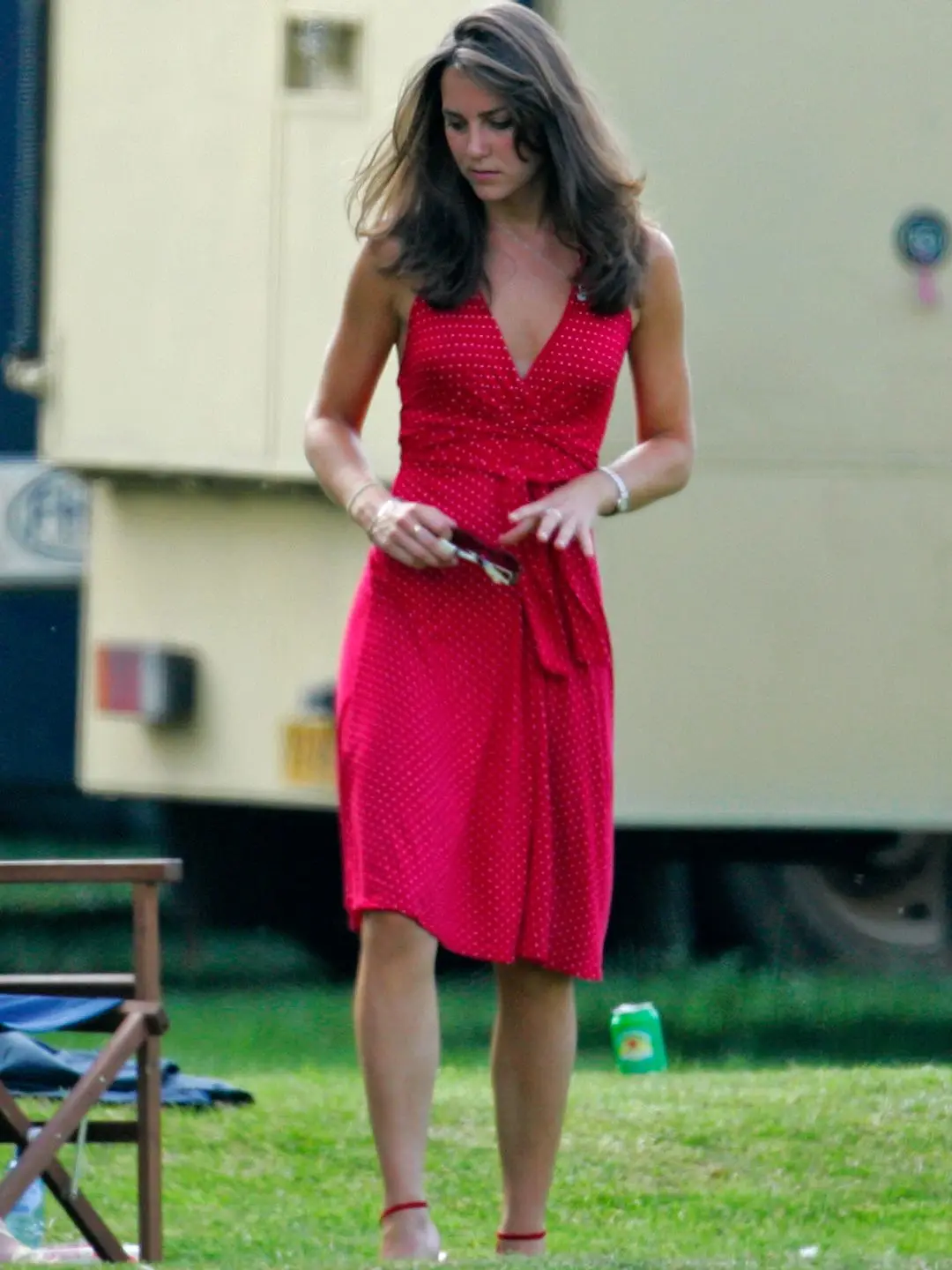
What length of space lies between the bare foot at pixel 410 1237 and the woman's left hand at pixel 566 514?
866mm

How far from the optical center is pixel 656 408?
408 centimetres

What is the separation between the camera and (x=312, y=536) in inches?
275

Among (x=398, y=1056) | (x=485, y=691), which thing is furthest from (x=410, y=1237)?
(x=485, y=691)

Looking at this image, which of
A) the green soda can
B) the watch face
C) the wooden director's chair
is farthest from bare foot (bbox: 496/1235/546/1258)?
the watch face

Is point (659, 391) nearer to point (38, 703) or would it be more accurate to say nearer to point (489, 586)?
point (489, 586)

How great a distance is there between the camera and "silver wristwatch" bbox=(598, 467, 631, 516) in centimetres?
393

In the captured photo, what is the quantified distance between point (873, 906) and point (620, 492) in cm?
366

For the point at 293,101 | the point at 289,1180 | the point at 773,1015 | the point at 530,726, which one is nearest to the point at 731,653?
the point at 773,1015

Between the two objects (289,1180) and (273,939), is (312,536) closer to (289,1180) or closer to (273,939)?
(273,939)

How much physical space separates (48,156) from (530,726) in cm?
358

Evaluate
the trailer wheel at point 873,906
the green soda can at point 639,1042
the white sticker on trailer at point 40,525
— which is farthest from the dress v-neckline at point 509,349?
the white sticker on trailer at point 40,525

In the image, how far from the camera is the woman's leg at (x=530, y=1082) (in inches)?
153

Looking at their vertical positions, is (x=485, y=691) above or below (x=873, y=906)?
above

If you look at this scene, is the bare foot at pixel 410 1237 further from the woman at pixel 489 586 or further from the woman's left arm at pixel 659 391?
the woman's left arm at pixel 659 391
